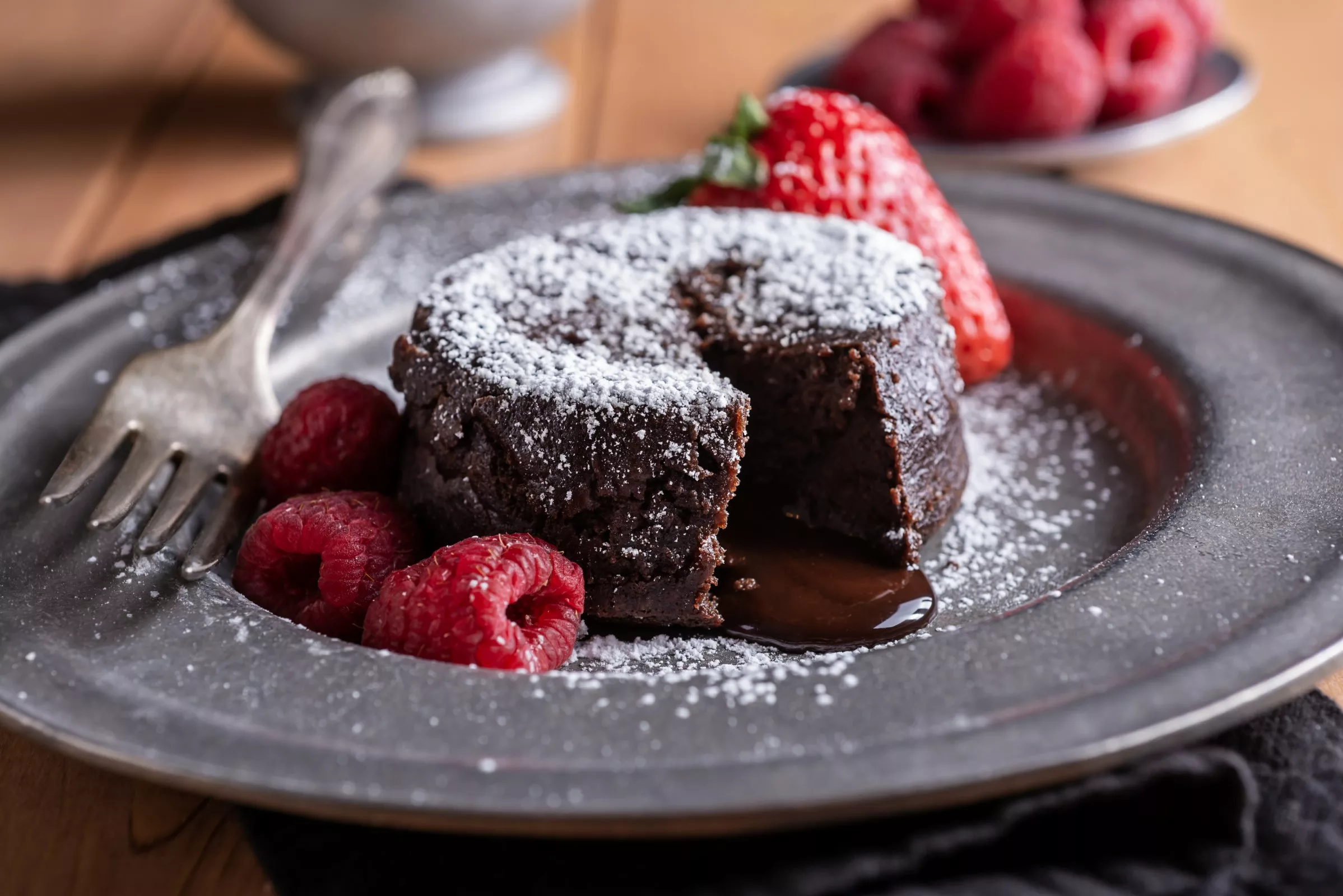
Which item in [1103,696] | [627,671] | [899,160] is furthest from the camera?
[899,160]

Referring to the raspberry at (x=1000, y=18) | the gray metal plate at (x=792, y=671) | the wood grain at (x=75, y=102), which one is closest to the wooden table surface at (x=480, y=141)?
the wood grain at (x=75, y=102)

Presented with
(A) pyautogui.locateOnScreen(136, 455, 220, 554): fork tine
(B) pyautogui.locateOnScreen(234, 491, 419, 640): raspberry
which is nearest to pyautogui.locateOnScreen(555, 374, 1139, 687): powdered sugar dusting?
(B) pyautogui.locateOnScreen(234, 491, 419, 640): raspberry

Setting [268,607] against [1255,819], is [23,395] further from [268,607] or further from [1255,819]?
[1255,819]

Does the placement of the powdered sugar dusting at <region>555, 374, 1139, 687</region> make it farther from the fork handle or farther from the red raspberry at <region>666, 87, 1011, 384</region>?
the fork handle

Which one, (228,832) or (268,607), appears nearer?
(228,832)

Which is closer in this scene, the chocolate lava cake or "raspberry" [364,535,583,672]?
"raspberry" [364,535,583,672]

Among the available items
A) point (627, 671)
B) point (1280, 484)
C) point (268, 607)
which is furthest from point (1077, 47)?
point (268, 607)
